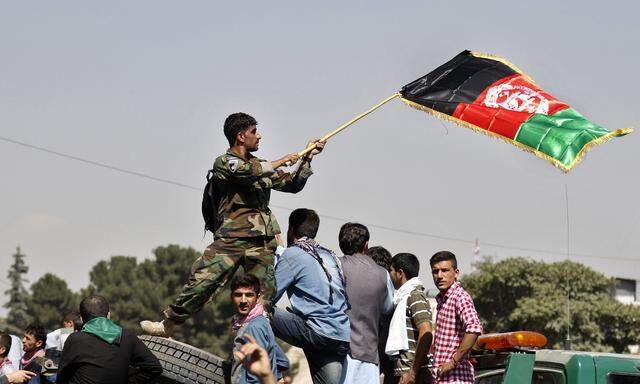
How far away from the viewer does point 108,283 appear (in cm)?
11094

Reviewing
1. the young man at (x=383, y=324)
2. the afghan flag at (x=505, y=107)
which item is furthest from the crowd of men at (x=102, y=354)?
the afghan flag at (x=505, y=107)

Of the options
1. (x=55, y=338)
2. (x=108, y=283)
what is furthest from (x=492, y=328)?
(x=108, y=283)

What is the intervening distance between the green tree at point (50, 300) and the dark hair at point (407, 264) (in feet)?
324

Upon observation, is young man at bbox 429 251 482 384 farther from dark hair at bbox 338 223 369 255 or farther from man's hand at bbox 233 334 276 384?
man's hand at bbox 233 334 276 384

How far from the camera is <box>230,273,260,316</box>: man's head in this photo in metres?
7.12

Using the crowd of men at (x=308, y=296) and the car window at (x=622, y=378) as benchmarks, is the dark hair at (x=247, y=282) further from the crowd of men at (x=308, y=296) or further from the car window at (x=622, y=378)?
the car window at (x=622, y=378)

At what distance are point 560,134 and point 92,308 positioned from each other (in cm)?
402

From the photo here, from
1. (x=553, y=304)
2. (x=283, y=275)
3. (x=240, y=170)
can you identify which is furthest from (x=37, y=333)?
(x=553, y=304)

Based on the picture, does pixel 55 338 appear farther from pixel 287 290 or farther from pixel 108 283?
pixel 108 283

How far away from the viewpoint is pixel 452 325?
26.9 ft

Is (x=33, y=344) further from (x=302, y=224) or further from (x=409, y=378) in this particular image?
(x=409, y=378)

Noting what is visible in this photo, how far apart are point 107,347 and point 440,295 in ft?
7.66

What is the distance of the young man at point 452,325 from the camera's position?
7.99 metres

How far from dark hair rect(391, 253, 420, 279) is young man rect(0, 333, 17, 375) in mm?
3703
